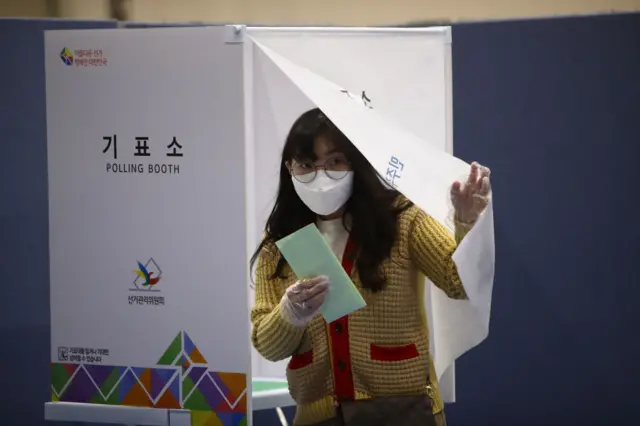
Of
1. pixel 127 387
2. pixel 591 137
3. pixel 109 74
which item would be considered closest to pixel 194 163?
pixel 109 74

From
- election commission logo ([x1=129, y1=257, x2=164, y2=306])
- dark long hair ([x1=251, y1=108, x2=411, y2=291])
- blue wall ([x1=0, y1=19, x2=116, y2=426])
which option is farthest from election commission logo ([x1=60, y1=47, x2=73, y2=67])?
blue wall ([x1=0, y1=19, x2=116, y2=426])

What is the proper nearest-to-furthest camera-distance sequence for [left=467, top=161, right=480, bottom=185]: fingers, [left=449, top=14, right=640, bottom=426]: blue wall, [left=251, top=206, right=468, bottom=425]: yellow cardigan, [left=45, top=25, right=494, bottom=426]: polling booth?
[left=467, top=161, right=480, bottom=185]: fingers → [left=251, top=206, right=468, bottom=425]: yellow cardigan → [left=45, top=25, right=494, bottom=426]: polling booth → [left=449, top=14, right=640, bottom=426]: blue wall

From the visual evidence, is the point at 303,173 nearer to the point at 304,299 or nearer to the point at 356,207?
the point at 356,207

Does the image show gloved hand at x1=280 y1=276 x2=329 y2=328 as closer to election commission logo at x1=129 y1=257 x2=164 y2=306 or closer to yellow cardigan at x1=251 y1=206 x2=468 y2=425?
yellow cardigan at x1=251 y1=206 x2=468 y2=425

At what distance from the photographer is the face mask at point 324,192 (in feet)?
6.11

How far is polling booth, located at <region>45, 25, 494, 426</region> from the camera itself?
2.27 metres

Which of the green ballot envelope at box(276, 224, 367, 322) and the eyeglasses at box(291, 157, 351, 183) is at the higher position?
the eyeglasses at box(291, 157, 351, 183)

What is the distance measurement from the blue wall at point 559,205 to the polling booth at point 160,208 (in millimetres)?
1072

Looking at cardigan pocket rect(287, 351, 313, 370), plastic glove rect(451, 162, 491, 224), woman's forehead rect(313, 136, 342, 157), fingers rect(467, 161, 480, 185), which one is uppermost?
woman's forehead rect(313, 136, 342, 157)

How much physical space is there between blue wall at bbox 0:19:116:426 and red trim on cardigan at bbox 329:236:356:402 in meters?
2.07

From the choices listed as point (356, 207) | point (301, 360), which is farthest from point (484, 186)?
point (301, 360)

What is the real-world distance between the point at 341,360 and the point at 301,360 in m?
0.10

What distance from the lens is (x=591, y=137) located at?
3.38m

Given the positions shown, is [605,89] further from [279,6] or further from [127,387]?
[127,387]
